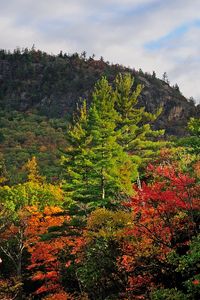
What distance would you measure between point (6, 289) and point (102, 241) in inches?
484

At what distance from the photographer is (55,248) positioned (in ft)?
106

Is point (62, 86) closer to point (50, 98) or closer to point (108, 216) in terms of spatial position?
point (50, 98)

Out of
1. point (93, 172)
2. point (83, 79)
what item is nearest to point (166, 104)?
point (83, 79)

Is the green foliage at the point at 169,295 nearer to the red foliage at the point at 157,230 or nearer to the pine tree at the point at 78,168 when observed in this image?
the red foliage at the point at 157,230

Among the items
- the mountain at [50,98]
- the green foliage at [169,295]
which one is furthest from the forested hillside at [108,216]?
the mountain at [50,98]

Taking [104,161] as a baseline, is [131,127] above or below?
above

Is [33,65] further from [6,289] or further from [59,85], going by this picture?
[6,289]

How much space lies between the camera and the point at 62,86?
149750 mm

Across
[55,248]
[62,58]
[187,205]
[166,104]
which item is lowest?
[55,248]

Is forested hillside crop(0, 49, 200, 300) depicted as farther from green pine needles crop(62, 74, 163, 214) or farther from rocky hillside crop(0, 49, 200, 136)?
rocky hillside crop(0, 49, 200, 136)

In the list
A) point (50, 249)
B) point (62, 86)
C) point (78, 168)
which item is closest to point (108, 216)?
point (50, 249)

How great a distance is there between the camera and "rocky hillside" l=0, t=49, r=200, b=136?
137 m

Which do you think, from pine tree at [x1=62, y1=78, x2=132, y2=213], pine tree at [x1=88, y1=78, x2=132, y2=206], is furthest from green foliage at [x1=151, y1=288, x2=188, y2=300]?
pine tree at [x1=88, y1=78, x2=132, y2=206]

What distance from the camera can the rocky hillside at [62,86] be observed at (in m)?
137
